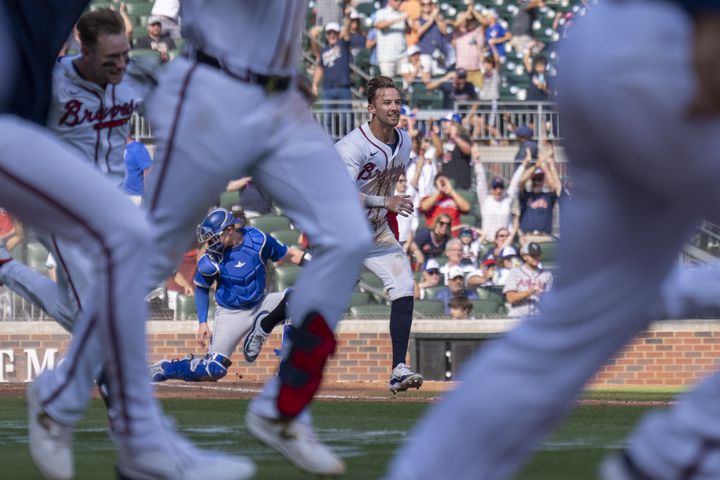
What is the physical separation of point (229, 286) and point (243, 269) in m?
0.20

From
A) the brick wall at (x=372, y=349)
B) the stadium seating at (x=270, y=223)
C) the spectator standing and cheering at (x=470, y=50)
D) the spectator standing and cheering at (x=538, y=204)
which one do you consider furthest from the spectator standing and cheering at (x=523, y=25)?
the brick wall at (x=372, y=349)

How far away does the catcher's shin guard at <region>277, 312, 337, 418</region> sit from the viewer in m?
5.02

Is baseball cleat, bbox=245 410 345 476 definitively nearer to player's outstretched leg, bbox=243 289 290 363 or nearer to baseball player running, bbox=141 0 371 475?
baseball player running, bbox=141 0 371 475

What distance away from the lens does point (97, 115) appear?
21.8ft

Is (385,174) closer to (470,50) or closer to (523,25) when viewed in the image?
(470,50)

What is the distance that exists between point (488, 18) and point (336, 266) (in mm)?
17642

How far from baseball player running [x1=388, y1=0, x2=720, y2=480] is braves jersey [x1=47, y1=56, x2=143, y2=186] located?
3469 mm

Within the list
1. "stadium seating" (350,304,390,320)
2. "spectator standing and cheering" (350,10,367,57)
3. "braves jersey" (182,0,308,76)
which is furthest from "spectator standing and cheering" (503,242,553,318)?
"braves jersey" (182,0,308,76)

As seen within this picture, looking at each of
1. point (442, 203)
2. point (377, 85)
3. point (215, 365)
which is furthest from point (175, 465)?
point (442, 203)

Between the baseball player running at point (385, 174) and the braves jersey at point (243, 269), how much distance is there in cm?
104

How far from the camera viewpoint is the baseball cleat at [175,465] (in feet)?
14.6

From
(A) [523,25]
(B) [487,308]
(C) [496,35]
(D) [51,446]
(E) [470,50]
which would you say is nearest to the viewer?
(D) [51,446]

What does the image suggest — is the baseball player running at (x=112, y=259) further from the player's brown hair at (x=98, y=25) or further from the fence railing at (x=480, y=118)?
the fence railing at (x=480, y=118)

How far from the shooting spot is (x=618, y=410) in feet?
30.8
